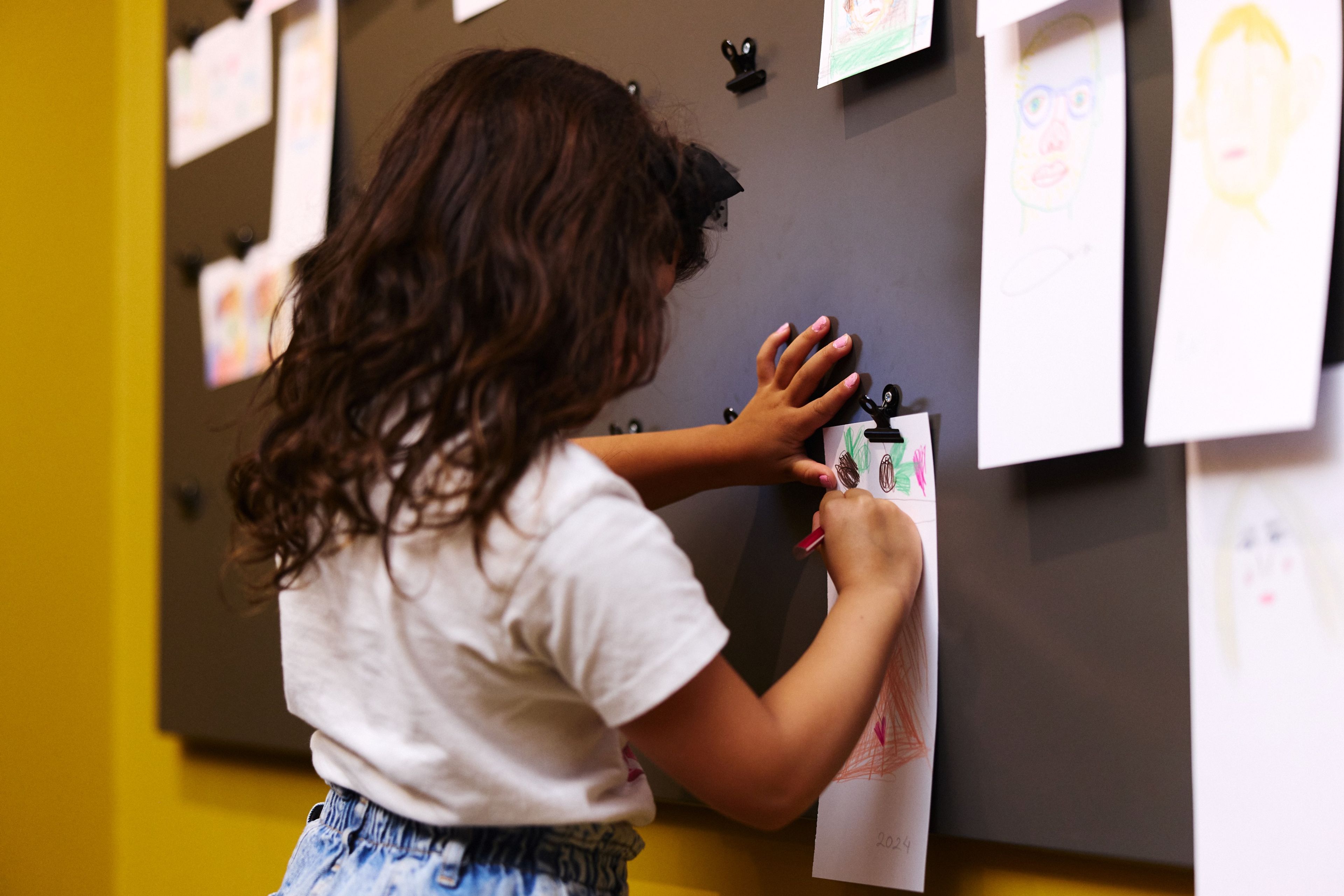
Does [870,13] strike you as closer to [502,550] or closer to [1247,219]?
[1247,219]

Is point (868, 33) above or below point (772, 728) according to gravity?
above

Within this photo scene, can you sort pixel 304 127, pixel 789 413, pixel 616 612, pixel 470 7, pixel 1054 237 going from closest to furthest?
pixel 616 612 < pixel 1054 237 < pixel 789 413 < pixel 470 7 < pixel 304 127

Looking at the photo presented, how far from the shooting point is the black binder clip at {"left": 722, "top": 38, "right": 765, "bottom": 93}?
73cm

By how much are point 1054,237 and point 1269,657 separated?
0.80ft

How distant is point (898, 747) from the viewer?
623mm

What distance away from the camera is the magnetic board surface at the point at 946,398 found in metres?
0.53

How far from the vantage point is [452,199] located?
1.67ft

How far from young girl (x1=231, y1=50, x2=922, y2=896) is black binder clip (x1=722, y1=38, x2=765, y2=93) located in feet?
0.62

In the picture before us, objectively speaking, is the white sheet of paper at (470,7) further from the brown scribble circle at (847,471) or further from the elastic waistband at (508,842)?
the elastic waistband at (508,842)

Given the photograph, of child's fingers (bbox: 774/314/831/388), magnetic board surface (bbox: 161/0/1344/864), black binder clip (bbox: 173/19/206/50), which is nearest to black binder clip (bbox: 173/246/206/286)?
black binder clip (bbox: 173/19/206/50)

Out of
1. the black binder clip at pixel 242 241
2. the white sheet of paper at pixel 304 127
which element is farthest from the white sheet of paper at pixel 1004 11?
the black binder clip at pixel 242 241

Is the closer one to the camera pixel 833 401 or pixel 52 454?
pixel 833 401

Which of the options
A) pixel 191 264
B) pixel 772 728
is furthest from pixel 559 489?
pixel 191 264

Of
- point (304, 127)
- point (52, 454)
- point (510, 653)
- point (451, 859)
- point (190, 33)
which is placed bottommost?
point (451, 859)
